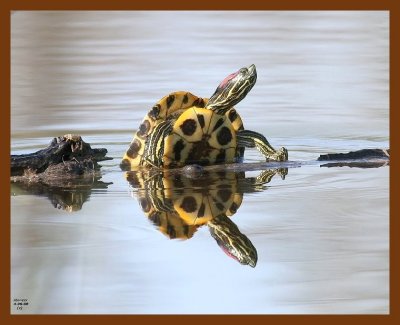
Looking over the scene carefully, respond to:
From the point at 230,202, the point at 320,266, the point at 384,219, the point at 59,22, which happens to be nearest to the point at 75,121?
the point at 230,202

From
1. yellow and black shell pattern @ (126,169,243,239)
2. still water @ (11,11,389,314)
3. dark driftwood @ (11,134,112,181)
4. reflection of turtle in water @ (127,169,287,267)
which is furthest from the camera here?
dark driftwood @ (11,134,112,181)

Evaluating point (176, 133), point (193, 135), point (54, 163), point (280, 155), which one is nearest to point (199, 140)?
point (193, 135)

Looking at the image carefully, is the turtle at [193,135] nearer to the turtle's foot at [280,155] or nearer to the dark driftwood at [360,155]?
the turtle's foot at [280,155]

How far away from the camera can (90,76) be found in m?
14.0

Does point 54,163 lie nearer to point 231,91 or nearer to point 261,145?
point 231,91

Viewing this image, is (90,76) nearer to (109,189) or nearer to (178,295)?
(109,189)

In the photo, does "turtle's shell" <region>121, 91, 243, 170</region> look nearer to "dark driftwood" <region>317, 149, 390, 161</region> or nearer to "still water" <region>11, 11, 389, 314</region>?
"still water" <region>11, 11, 389, 314</region>

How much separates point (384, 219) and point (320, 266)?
112cm

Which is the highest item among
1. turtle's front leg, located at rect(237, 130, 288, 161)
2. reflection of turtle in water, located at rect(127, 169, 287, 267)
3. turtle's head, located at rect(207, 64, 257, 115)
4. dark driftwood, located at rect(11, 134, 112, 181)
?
turtle's head, located at rect(207, 64, 257, 115)

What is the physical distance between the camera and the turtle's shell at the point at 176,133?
896 centimetres

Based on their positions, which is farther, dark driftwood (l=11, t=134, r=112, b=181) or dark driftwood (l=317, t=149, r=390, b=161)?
dark driftwood (l=317, t=149, r=390, b=161)

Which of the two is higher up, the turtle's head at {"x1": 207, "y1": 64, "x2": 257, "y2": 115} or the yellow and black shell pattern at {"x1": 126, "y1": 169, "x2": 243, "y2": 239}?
the turtle's head at {"x1": 207, "y1": 64, "x2": 257, "y2": 115}

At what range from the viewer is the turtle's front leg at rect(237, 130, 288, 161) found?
9164 millimetres

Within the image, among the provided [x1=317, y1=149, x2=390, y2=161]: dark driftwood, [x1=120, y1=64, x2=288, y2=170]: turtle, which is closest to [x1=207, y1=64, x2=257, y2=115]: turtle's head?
[x1=120, y1=64, x2=288, y2=170]: turtle
